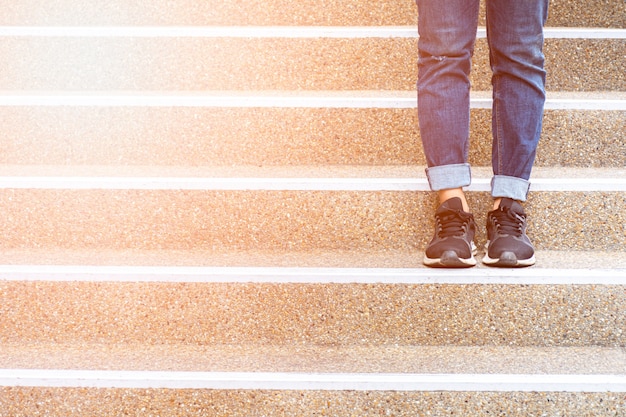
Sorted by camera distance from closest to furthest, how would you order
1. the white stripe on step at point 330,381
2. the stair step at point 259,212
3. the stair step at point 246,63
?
1. the white stripe on step at point 330,381
2. the stair step at point 259,212
3. the stair step at point 246,63

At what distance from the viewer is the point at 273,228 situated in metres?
1.50

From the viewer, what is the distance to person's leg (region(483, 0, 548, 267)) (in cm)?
142

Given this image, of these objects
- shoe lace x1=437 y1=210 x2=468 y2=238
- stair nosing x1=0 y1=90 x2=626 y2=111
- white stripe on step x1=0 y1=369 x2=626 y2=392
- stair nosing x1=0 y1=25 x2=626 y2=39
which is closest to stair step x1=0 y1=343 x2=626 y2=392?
white stripe on step x1=0 y1=369 x2=626 y2=392

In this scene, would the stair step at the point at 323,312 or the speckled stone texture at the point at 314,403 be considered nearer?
the speckled stone texture at the point at 314,403

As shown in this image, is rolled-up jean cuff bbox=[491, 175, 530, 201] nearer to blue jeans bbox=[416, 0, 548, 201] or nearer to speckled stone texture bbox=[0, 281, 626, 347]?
blue jeans bbox=[416, 0, 548, 201]

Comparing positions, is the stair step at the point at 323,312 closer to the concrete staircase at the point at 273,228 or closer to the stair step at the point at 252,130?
the concrete staircase at the point at 273,228

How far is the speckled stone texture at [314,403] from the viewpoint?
1194mm

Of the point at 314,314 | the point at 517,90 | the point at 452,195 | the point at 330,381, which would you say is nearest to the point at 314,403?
the point at 330,381

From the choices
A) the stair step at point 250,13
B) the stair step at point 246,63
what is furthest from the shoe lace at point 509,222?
the stair step at point 250,13

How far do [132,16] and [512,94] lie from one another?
1.13m

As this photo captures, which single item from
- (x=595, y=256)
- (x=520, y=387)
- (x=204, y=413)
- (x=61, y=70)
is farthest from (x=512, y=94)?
(x=61, y=70)

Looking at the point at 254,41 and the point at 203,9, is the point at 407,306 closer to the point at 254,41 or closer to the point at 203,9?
the point at 254,41

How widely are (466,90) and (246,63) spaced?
2.10 ft

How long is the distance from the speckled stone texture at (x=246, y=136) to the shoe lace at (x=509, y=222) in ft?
0.96
